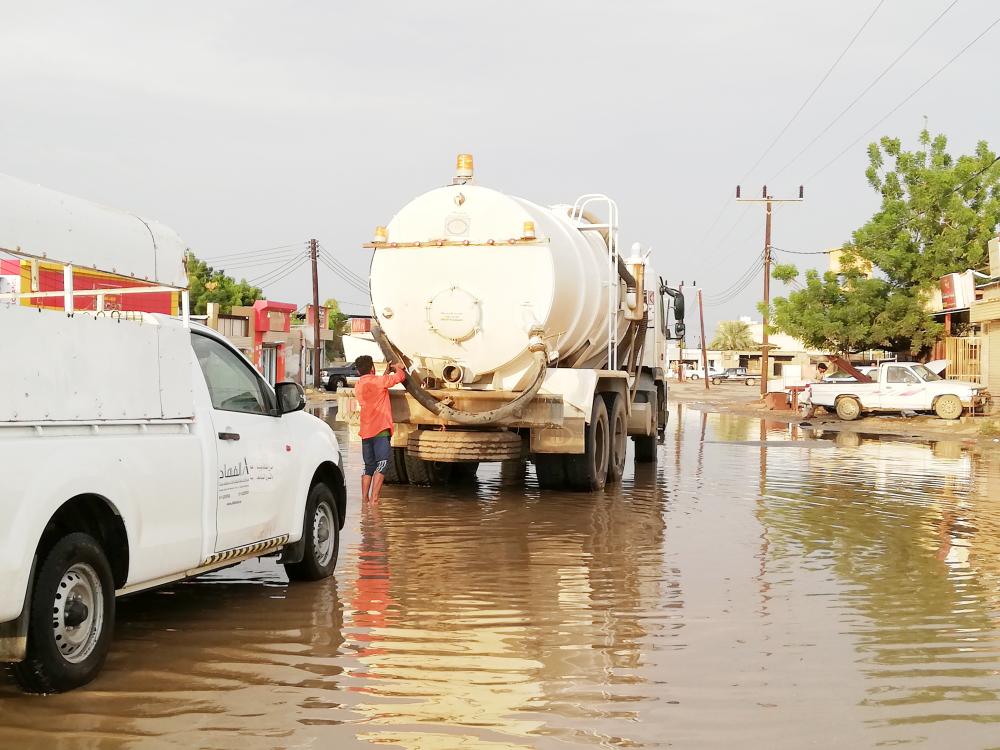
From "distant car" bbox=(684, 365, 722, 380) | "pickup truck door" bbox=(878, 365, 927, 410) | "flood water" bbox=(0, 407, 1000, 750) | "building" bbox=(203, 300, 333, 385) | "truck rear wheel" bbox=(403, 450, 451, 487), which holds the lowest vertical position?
"flood water" bbox=(0, 407, 1000, 750)

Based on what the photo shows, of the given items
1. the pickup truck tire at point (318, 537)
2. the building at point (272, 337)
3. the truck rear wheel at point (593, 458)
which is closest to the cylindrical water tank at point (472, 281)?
the truck rear wheel at point (593, 458)

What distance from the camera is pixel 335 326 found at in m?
94.6

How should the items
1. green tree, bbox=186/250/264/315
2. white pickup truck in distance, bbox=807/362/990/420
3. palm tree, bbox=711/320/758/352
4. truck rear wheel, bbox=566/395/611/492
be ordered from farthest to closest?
palm tree, bbox=711/320/758/352 → green tree, bbox=186/250/264/315 → white pickup truck in distance, bbox=807/362/990/420 → truck rear wheel, bbox=566/395/611/492

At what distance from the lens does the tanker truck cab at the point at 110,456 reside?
5270mm

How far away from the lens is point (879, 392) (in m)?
33.0

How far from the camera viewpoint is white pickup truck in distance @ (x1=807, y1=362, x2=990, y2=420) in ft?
104

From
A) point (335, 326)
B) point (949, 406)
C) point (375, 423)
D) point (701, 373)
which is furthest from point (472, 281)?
point (701, 373)

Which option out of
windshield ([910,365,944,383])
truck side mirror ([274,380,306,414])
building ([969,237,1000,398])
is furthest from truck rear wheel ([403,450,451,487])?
building ([969,237,1000,398])

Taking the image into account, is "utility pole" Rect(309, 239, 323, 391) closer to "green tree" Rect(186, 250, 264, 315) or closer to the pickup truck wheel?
"green tree" Rect(186, 250, 264, 315)

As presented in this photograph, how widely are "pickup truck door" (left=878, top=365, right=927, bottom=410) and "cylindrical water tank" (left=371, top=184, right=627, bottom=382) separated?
2122 cm

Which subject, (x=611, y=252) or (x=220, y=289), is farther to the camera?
(x=220, y=289)

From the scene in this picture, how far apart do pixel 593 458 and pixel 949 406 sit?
20.6m

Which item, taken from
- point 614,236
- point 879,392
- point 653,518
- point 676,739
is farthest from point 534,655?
point 879,392

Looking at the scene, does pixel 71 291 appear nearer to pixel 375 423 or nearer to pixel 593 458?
pixel 375 423
